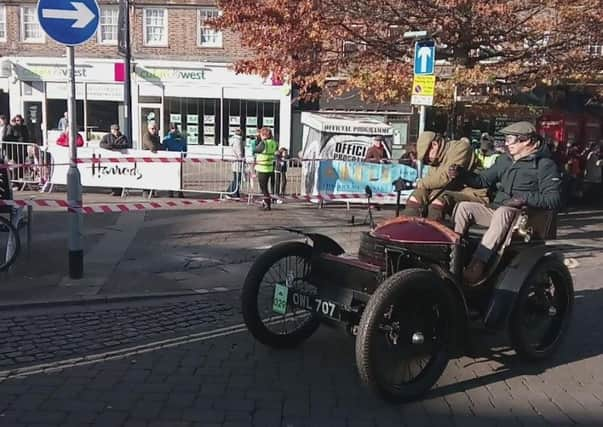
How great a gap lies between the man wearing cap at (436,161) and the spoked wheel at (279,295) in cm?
160

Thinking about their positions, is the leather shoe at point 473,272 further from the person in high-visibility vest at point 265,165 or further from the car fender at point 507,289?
the person in high-visibility vest at point 265,165

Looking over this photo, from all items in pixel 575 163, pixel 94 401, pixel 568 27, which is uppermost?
pixel 568 27

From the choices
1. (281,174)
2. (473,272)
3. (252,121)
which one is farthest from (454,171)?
(252,121)

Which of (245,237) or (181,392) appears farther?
(245,237)

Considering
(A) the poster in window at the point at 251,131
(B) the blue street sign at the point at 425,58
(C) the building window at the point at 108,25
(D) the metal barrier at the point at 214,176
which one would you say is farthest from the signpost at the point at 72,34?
(C) the building window at the point at 108,25

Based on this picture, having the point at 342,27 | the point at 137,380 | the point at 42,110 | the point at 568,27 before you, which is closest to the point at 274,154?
the point at 342,27

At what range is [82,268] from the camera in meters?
7.48

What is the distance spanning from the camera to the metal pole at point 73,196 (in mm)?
7207

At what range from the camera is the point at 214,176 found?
14320 mm

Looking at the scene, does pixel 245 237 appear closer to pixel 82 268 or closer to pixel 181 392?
pixel 82 268

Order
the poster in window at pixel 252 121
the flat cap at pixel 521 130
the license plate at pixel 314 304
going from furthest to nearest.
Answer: the poster in window at pixel 252 121, the flat cap at pixel 521 130, the license plate at pixel 314 304

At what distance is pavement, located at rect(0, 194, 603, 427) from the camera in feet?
13.9

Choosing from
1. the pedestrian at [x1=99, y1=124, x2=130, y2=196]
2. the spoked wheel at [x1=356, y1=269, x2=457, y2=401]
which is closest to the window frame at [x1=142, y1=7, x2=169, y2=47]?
the pedestrian at [x1=99, y1=124, x2=130, y2=196]

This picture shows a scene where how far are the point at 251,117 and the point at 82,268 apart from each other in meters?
18.5
